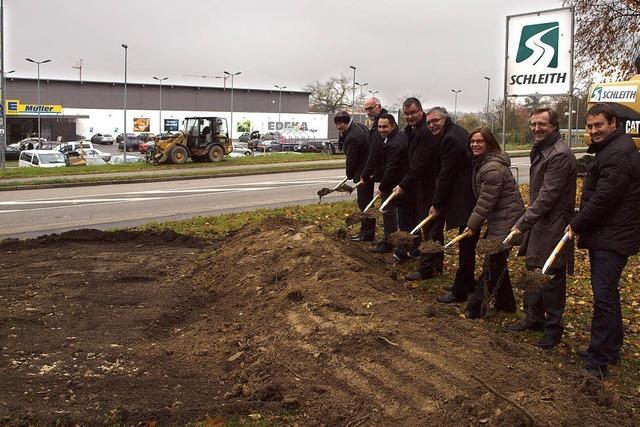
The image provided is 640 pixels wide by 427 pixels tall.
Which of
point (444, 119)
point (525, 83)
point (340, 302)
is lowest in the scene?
point (340, 302)

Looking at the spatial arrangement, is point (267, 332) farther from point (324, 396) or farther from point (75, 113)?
point (75, 113)

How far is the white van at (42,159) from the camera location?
3369 centimetres

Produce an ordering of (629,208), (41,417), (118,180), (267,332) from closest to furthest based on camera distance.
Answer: (41,417), (629,208), (267,332), (118,180)

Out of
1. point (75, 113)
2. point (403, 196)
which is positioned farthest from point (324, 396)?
point (75, 113)

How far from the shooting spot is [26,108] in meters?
68.8

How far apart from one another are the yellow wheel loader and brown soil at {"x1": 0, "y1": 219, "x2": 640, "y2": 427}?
21973 mm

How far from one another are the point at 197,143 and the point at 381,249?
75.2ft

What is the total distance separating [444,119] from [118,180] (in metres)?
16.3

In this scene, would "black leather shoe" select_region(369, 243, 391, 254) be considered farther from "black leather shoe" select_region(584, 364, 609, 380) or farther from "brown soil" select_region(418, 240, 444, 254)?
"black leather shoe" select_region(584, 364, 609, 380)

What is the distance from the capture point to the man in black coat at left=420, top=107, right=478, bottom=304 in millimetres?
6734

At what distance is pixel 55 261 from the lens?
8.54 meters

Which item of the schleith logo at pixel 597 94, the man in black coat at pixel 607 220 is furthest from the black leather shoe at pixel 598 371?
the schleith logo at pixel 597 94

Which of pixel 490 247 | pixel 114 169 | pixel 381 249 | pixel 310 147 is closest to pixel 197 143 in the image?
Result: pixel 114 169

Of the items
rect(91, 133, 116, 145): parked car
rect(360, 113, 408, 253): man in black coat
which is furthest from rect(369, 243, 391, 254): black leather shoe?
rect(91, 133, 116, 145): parked car
